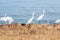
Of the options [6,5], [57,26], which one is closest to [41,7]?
[6,5]

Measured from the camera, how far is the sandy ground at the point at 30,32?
686 cm

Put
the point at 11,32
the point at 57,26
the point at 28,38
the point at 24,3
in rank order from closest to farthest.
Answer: the point at 28,38
the point at 11,32
the point at 57,26
the point at 24,3

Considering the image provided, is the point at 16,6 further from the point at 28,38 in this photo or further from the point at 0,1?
the point at 28,38

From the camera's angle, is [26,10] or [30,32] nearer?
[30,32]

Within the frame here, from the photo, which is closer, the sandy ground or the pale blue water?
the sandy ground

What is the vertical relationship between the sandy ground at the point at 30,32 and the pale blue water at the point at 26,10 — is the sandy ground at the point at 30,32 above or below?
above

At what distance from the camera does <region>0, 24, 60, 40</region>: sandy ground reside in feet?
22.5

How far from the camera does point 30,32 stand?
7.27 metres

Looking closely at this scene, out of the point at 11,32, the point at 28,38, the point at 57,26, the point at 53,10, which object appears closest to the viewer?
the point at 28,38

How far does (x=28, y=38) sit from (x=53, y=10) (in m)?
9.84

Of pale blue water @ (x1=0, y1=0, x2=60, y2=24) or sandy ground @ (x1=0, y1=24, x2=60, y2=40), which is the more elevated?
sandy ground @ (x1=0, y1=24, x2=60, y2=40)

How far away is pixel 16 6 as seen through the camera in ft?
57.1

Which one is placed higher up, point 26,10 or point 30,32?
point 30,32

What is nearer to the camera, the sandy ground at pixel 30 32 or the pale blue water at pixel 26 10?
the sandy ground at pixel 30 32
